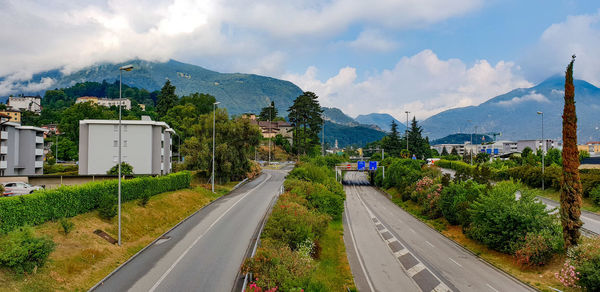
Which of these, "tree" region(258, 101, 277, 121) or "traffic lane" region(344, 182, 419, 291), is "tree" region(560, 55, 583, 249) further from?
"tree" region(258, 101, 277, 121)

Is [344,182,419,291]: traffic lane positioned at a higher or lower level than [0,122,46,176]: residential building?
lower

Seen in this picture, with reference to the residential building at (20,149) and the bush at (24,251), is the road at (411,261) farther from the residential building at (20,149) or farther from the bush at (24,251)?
the residential building at (20,149)

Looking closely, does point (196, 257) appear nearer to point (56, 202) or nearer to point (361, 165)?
point (56, 202)

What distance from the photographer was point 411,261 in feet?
95.5

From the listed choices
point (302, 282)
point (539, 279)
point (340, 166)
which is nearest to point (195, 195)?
point (302, 282)

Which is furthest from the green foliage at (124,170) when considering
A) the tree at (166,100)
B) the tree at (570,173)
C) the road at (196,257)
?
the tree at (166,100)

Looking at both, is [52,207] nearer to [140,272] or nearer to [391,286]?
[140,272]

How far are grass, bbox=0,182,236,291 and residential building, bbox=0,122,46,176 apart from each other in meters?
37.6

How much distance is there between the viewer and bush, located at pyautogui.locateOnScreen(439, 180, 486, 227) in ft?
122

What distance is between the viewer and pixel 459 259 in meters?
29.9

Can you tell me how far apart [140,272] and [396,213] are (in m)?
41.3

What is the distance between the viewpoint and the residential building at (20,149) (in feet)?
190

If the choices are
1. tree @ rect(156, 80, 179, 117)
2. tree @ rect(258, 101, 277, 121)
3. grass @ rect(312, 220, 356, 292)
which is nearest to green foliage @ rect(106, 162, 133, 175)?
grass @ rect(312, 220, 356, 292)

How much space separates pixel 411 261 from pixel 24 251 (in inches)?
994
